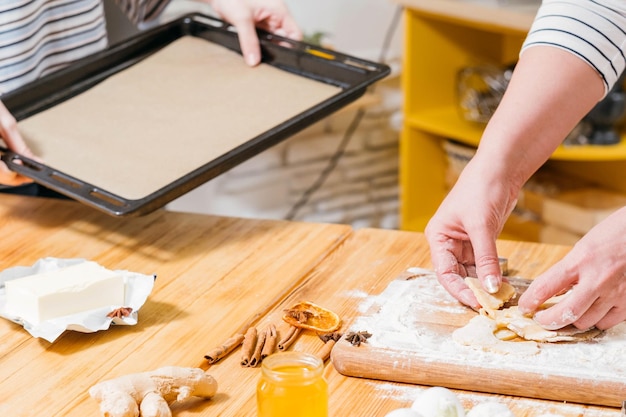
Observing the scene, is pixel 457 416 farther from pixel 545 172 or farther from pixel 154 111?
pixel 545 172

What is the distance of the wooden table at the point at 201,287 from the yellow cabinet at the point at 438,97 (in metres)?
1.29

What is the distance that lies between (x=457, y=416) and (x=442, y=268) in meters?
0.37

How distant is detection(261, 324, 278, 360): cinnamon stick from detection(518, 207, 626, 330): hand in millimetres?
339

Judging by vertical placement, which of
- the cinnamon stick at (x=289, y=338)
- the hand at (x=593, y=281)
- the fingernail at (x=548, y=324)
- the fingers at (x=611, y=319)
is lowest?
the cinnamon stick at (x=289, y=338)

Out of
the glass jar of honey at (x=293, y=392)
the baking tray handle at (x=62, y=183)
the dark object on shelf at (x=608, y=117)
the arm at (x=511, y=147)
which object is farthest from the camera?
the dark object on shelf at (x=608, y=117)

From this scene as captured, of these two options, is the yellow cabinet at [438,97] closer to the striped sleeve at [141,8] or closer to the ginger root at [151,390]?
the striped sleeve at [141,8]

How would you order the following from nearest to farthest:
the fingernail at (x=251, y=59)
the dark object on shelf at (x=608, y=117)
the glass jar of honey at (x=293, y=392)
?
the glass jar of honey at (x=293, y=392) → the fingernail at (x=251, y=59) → the dark object on shelf at (x=608, y=117)

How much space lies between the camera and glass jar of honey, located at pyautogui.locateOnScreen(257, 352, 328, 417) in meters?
0.92

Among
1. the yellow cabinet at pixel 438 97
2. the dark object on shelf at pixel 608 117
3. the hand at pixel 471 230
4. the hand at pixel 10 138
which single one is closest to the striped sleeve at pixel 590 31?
the hand at pixel 471 230

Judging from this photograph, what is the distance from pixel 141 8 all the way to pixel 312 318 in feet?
3.49

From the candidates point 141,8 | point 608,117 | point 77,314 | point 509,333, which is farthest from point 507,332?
point 608,117

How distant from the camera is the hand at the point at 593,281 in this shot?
108 cm

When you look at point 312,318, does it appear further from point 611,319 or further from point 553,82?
point 553,82

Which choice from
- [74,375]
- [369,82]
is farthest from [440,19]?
[74,375]
